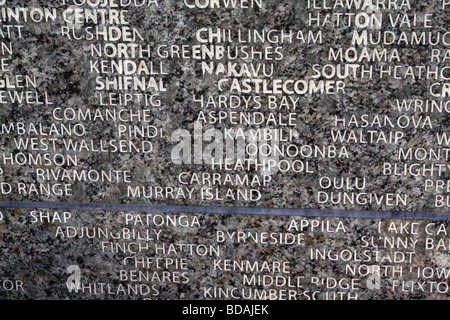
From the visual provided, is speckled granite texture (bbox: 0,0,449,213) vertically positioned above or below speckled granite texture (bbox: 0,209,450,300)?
above

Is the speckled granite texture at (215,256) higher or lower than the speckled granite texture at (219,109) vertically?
lower

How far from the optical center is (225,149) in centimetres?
245

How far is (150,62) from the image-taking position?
238cm

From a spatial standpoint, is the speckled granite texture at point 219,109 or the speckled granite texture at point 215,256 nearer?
the speckled granite texture at point 219,109

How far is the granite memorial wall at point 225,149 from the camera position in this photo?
2.30 metres

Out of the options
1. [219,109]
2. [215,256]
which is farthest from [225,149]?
[215,256]

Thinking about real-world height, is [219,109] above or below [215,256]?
above

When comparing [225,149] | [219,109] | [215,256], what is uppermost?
[219,109]

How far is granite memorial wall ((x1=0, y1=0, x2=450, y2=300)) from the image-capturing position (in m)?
2.30

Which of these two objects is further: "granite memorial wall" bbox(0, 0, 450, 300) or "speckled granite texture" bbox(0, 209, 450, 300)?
"speckled granite texture" bbox(0, 209, 450, 300)

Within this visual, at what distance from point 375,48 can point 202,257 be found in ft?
4.14

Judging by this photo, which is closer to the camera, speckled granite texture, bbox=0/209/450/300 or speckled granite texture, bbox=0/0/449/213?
speckled granite texture, bbox=0/0/449/213

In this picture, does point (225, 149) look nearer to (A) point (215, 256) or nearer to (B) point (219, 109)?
(B) point (219, 109)

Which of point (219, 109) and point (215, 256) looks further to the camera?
point (215, 256)
